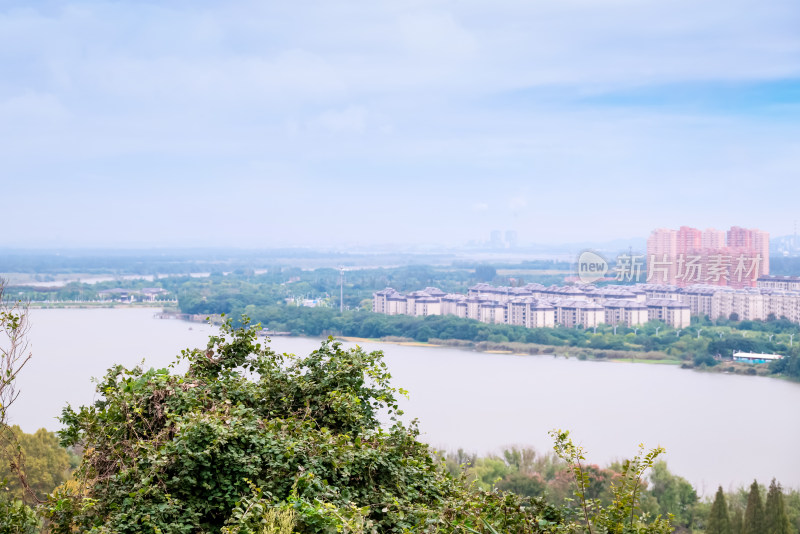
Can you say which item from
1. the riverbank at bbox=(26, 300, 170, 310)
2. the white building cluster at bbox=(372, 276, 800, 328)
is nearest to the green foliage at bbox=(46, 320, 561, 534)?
the white building cluster at bbox=(372, 276, 800, 328)

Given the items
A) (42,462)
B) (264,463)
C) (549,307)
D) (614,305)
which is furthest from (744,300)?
(264,463)

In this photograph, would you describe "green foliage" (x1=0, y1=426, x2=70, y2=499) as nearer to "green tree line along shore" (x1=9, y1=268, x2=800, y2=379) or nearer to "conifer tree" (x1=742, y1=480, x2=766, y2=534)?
"conifer tree" (x1=742, y1=480, x2=766, y2=534)

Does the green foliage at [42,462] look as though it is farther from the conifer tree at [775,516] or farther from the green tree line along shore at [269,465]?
the conifer tree at [775,516]

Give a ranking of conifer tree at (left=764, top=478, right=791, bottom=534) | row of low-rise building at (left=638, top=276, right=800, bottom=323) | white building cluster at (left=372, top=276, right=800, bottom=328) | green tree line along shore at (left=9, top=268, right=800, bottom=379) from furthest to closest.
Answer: white building cluster at (left=372, top=276, right=800, bottom=328)
row of low-rise building at (left=638, top=276, right=800, bottom=323)
green tree line along shore at (left=9, top=268, right=800, bottom=379)
conifer tree at (left=764, top=478, right=791, bottom=534)

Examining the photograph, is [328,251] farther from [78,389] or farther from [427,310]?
[78,389]

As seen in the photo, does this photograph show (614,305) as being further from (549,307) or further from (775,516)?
(775,516)

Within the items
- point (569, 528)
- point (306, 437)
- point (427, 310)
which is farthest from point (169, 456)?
point (427, 310)

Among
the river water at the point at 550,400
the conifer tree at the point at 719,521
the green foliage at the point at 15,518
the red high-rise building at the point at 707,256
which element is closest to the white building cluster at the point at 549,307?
the red high-rise building at the point at 707,256
